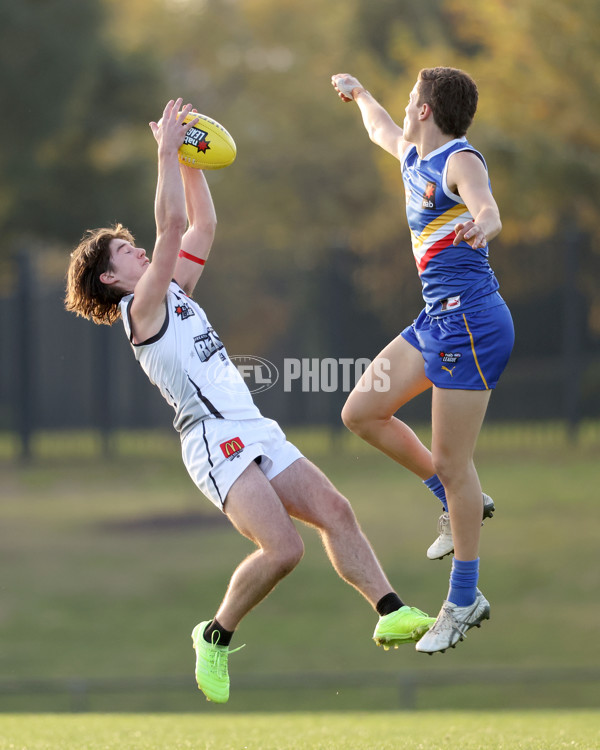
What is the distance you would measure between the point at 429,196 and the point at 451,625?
2.04 metres

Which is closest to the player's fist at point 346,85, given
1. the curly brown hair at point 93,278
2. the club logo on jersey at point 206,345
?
the curly brown hair at point 93,278

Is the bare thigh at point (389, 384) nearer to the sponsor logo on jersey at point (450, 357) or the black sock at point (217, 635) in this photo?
the sponsor logo on jersey at point (450, 357)

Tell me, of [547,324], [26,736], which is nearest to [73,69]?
[547,324]

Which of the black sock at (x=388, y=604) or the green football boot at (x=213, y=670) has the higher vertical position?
the black sock at (x=388, y=604)

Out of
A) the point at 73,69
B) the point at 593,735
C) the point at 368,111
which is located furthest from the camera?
the point at 73,69

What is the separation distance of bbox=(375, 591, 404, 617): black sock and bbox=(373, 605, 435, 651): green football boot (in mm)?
38

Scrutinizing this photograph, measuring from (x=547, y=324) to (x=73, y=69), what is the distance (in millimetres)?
12838

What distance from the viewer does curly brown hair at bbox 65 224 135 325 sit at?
646 centimetres

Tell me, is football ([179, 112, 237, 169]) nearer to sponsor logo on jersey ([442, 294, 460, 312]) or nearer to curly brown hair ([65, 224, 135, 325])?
curly brown hair ([65, 224, 135, 325])

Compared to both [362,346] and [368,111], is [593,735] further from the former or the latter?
[362,346]

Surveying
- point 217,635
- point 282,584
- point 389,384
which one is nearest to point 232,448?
point 389,384

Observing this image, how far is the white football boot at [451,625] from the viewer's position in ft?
19.6

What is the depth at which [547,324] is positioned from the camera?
20.8 meters

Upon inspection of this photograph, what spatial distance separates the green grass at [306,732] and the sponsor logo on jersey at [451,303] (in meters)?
2.51
